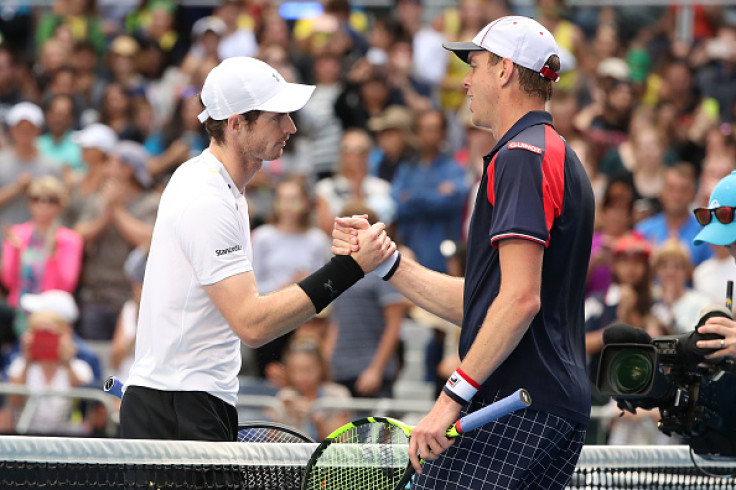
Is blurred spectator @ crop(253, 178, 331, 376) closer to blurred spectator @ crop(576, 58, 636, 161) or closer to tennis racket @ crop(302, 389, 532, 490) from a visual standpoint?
blurred spectator @ crop(576, 58, 636, 161)

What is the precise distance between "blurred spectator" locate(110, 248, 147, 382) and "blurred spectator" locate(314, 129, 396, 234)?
5.77 ft

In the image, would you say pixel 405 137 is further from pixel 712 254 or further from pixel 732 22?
Result: pixel 732 22

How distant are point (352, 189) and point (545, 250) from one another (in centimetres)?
702

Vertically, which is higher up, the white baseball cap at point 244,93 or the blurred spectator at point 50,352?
the white baseball cap at point 244,93

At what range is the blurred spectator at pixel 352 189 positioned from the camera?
36.8 ft

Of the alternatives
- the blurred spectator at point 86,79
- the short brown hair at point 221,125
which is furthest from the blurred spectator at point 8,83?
the short brown hair at point 221,125

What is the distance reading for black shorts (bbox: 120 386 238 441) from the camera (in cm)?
490

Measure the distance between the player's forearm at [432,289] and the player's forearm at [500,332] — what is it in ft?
3.29

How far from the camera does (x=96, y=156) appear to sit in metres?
12.4

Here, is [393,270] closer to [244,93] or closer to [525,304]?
[244,93]

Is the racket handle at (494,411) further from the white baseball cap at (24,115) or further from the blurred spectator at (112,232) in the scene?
the white baseball cap at (24,115)

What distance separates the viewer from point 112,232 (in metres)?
11.6

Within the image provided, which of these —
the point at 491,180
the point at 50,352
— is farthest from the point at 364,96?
Result: the point at 491,180

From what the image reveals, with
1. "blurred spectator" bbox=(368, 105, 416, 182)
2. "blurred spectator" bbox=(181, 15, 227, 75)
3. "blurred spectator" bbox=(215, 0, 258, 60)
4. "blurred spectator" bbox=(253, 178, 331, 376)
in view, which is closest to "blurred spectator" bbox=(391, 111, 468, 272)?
"blurred spectator" bbox=(368, 105, 416, 182)
